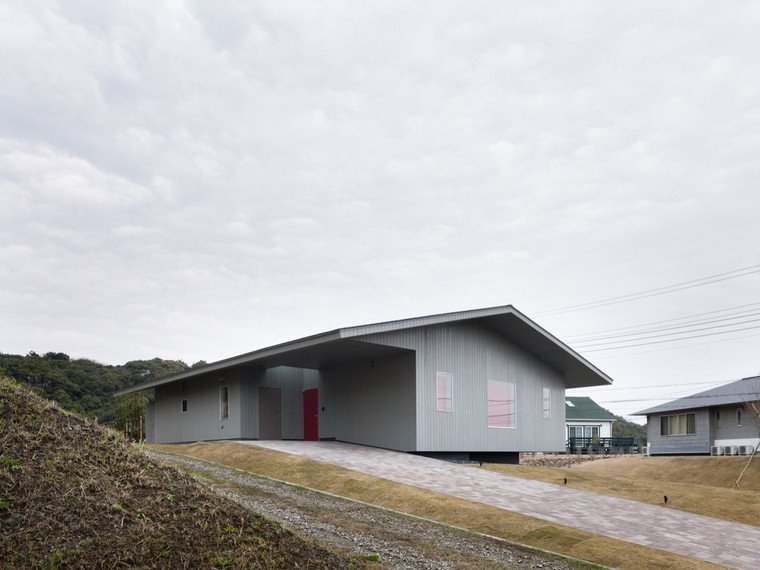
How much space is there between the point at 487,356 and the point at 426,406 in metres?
3.45

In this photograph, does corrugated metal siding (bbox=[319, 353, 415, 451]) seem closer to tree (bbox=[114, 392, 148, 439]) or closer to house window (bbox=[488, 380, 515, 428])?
house window (bbox=[488, 380, 515, 428])

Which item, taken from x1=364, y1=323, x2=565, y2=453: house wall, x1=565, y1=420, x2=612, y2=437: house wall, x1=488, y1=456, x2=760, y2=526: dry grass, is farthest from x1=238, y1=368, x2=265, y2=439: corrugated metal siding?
x1=565, y1=420, x2=612, y2=437: house wall

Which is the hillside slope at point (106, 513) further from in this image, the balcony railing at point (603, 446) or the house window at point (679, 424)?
the balcony railing at point (603, 446)

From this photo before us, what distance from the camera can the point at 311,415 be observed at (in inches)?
1000

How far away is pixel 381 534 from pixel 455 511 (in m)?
2.53

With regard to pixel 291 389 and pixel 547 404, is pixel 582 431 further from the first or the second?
pixel 291 389

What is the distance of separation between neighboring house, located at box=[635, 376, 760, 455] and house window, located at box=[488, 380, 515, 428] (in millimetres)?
14528

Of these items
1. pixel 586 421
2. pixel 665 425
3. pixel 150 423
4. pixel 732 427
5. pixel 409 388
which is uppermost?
pixel 409 388

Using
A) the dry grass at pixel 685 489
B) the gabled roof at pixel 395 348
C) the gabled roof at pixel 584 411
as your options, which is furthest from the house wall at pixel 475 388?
the gabled roof at pixel 584 411

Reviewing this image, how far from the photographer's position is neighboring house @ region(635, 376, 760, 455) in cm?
3428

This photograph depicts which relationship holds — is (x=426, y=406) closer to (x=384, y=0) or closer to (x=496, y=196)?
(x=496, y=196)

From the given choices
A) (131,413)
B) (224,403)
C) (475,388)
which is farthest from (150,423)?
(475,388)

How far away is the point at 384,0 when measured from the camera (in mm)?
17266

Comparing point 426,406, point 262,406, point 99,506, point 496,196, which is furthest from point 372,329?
point 99,506
